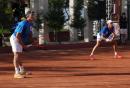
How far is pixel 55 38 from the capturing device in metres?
34.2

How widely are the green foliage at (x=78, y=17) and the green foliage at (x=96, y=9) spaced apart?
100cm

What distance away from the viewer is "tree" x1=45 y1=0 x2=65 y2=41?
3159cm

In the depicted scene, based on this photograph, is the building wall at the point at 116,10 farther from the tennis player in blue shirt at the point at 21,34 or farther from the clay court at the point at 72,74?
the tennis player in blue shirt at the point at 21,34

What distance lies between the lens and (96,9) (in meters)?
34.3

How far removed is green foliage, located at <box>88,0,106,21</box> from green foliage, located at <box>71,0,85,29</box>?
3.27 ft

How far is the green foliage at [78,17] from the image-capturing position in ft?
108

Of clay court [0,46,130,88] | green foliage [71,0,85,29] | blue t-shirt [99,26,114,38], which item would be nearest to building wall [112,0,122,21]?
green foliage [71,0,85,29]

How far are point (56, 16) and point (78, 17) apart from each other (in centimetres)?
196

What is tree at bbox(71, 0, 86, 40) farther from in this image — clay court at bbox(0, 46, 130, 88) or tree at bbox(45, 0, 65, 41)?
clay court at bbox(0, 46, 130, 88)

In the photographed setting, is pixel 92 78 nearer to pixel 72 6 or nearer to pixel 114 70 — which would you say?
pixel 114 70

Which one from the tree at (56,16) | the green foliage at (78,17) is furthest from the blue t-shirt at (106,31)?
the green foliage at (78,17)

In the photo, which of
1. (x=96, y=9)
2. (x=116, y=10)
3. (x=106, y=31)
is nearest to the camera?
(x=106, y=31)

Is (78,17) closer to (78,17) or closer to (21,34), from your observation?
(78,17)

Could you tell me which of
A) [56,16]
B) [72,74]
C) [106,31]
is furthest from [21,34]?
[56,16]
